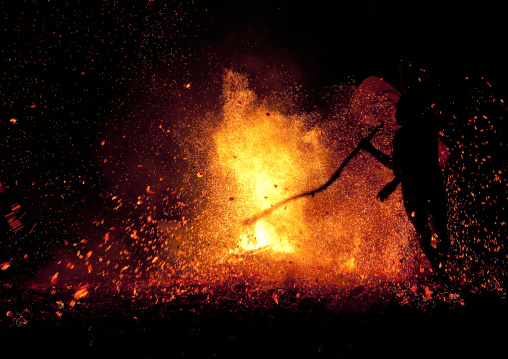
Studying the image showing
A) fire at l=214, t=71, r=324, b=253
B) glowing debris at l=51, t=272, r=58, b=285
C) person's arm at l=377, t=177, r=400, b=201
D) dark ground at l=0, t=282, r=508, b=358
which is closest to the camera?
dark ground at l=0, t=282, r=508, b=358

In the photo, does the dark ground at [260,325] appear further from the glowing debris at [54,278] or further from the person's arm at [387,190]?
the glowing debris at [54,278]

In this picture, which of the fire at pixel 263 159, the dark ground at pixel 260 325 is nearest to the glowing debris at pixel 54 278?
the dark ground at pixel 260 325

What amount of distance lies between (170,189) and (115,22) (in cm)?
315

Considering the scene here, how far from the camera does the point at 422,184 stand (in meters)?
3.56

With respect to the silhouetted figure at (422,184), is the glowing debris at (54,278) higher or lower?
lower

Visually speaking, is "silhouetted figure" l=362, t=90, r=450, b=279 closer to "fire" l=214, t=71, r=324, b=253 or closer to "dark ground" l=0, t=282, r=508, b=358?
"dark ground" l=0, t=282, r=508, b=358

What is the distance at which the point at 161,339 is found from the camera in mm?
1939

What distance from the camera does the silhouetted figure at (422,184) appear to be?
3473 mm

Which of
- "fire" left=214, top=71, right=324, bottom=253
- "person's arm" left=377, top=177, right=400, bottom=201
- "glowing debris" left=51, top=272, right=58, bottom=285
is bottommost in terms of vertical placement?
"glowing debris" left=51, top=272, right=58, bottom=285

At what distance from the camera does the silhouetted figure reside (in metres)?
3.47

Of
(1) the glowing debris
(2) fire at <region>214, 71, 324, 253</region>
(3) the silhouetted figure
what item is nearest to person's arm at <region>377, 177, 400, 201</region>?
(3) the silhouetted figure

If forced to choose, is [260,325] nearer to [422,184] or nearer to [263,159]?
[422,184]

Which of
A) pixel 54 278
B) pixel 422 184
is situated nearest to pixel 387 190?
pixel 422 184

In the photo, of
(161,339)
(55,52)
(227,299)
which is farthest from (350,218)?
(55,52)
